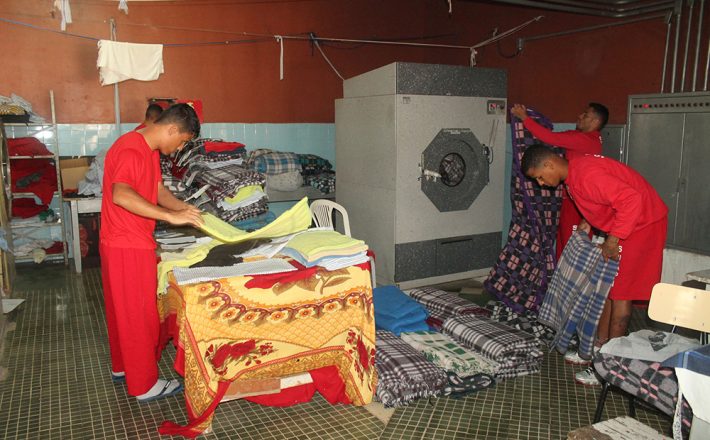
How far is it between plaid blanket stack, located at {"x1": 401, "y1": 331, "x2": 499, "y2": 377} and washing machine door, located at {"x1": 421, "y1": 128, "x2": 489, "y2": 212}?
1625 mm

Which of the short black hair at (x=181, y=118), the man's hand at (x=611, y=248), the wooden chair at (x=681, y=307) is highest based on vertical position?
the short black hair at (x=181, y=118)

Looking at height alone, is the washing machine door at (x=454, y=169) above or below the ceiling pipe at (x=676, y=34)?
below

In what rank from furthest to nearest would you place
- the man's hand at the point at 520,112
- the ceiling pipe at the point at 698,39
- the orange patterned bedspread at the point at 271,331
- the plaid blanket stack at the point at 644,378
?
1. the ceiling pipe at the point at 698,39
2. the man's hand at the point at 520,112
3. the orange patterned bedspread at the point at 271,331
4. the plaid blanket stack at the point at 644,378

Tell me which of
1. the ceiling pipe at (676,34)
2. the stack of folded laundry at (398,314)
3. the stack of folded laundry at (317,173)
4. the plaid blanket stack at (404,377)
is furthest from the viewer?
the stack of folded laundry at (317,173)

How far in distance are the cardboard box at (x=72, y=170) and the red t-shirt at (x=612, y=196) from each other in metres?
4.58

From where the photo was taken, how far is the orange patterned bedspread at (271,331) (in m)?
2.31

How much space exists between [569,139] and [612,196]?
116 cm

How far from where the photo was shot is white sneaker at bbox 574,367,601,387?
305 cm

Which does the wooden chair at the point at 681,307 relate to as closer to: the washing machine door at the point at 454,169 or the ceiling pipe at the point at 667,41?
the washing machine door at the point at 454,169

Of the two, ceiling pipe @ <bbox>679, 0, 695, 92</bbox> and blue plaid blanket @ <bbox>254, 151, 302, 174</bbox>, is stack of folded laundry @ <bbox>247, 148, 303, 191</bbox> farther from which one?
ceiling pipe @ <bbox>679, 0, 695, 92</bbox>

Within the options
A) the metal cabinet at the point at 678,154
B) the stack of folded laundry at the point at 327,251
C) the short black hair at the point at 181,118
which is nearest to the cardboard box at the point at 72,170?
the short black hair at the point at 181,118

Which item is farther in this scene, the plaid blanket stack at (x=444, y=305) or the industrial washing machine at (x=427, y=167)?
the industrial washing machine at (x=427, y=167)

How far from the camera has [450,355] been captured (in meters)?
3.10

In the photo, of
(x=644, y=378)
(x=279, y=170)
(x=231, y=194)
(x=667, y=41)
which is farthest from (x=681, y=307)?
(x=279, y=170)
